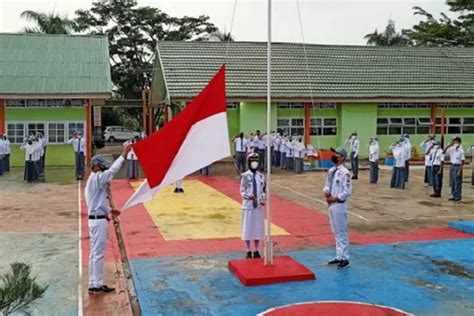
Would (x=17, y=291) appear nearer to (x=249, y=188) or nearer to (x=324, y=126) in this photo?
(x=249, y=188)

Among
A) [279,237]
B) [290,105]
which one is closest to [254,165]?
[279,237]

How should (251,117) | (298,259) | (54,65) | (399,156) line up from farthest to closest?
(251,117)
(54,65)
(399,156)
(298,259)

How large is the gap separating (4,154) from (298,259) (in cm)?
1545

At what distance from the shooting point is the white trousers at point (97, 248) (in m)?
6.99

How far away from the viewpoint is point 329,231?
10.8m

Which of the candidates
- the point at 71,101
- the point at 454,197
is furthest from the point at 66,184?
the point at 454,197

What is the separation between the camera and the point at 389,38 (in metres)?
46.6

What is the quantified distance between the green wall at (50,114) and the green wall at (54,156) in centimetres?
116

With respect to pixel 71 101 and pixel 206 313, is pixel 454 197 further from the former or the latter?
pixel 71 101

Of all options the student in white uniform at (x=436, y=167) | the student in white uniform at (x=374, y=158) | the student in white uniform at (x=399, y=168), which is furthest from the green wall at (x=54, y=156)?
the student in white uniform at (x=436, y=167)

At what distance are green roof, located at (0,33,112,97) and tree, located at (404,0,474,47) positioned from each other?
24.9 meters

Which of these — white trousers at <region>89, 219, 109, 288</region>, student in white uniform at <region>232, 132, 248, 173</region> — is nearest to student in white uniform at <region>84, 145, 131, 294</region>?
white trousers at <region>89, 219, 109, 288</region>

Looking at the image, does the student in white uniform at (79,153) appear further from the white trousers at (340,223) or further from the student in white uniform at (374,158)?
the white trousers at (340,223)

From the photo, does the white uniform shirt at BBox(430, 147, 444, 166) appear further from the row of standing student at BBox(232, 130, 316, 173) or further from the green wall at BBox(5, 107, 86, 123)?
the green wall at BBox(5, 107, 86, 123)
